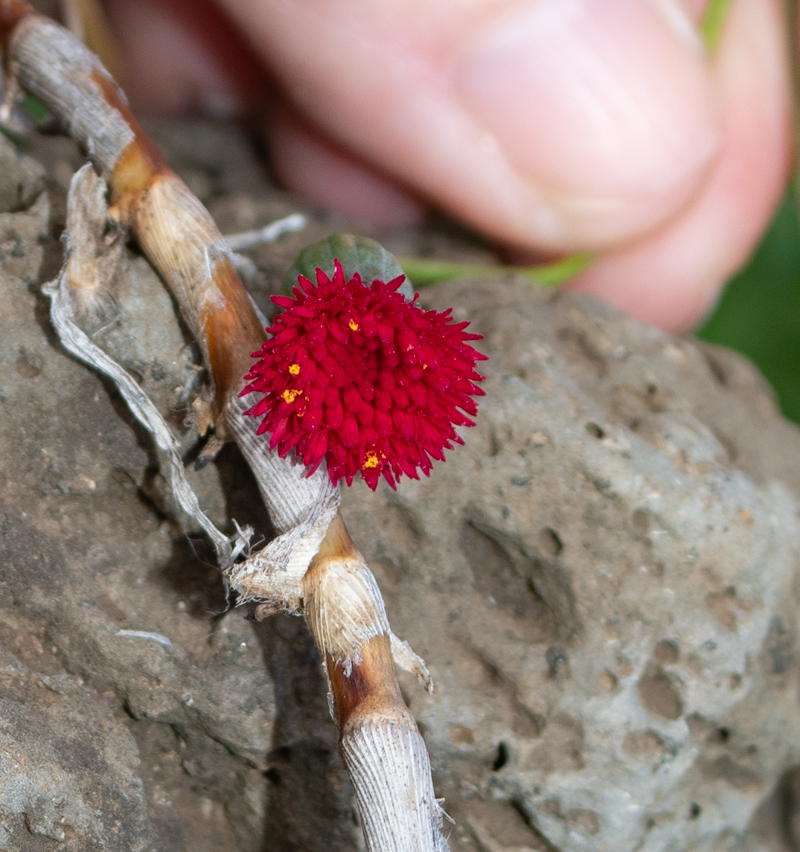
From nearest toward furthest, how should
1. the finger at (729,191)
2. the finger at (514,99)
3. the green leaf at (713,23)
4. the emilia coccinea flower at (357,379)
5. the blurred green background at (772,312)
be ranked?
the emilia coccinea flower at (357,379)
the finger at (514,99)
the green leaf at (713,23)
the finger at (729,191)
the blurred green background at (772,312)

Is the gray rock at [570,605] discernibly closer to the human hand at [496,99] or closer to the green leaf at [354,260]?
the green leaf at [354,260]

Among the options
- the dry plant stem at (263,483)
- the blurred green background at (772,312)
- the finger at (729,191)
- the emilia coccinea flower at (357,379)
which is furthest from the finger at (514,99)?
the blurred green background at (772,312)

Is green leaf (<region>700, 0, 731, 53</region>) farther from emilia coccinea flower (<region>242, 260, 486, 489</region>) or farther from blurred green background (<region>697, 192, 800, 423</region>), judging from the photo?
emilia coccinea flower (<region>242, 260, 486, 489</region>)

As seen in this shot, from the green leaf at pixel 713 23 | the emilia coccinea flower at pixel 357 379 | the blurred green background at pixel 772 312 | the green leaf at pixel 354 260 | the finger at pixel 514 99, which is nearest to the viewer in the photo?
the emilia coccinea flower at pixel 357 379

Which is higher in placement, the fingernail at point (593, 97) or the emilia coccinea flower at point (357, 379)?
the fingernail at point (593, 97)

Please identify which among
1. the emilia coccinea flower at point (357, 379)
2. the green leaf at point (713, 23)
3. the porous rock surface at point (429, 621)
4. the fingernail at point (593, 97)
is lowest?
the porous rock surface at point (429, 621)

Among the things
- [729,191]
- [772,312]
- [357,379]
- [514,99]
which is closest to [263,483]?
[357,379]

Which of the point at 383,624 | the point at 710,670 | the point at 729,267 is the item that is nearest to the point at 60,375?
the point at 383,624
